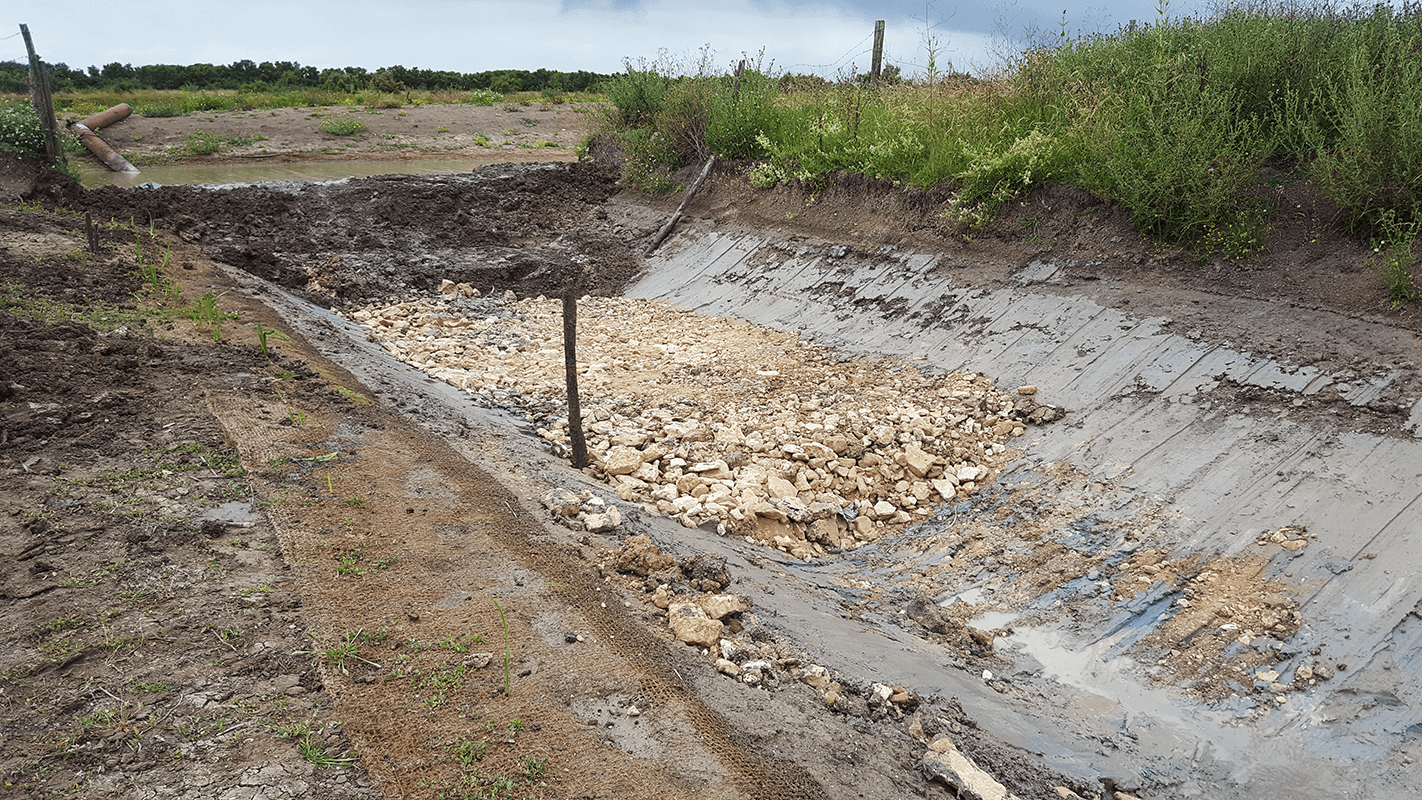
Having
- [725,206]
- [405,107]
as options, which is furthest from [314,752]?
[405,107]

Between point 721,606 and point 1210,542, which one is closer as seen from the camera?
point 721,606

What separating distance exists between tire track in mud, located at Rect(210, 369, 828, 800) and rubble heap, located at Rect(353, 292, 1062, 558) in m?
1.54

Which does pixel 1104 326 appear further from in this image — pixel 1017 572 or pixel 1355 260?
pixel 1017 572

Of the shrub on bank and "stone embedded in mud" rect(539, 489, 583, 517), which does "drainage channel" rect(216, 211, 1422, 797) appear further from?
the shrub on bank

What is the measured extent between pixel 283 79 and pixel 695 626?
142 feet

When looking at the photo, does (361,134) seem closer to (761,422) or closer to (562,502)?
(761,422)

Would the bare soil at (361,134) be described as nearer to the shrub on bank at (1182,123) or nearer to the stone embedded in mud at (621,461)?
the shrub on bank at (1182,123)

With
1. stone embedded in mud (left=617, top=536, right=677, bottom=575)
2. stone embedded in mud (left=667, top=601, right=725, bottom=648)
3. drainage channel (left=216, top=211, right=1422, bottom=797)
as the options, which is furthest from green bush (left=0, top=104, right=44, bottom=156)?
stone embedded in mud (left=667, top=601, right=725, bottom=648)

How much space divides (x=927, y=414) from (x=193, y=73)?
4385 cm

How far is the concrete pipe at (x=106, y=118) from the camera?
23.2 metres

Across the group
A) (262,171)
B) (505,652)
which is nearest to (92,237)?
(505,652)

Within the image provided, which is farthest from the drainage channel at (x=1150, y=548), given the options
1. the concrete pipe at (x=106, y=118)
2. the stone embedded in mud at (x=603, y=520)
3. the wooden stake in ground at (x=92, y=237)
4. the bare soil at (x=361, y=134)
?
the concrete pipe at (x=106, y=118)

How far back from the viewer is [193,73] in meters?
38.2

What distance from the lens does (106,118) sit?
Result: 23562mm
